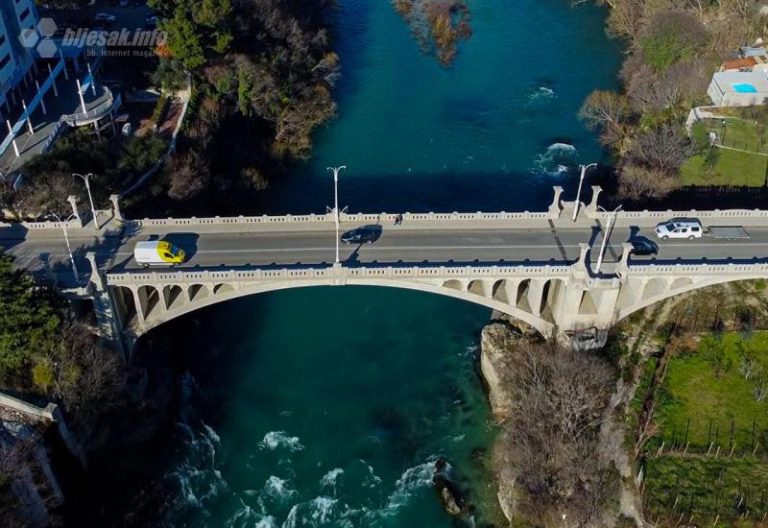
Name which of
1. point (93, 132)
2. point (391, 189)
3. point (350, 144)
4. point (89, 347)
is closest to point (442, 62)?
point (350, 144)

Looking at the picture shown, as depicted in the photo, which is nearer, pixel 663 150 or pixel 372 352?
pixel 372 352

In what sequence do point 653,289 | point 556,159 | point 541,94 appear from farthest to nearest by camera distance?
point 541,94
point 556,159
point 653,289

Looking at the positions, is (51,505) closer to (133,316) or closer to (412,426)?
(133,316)

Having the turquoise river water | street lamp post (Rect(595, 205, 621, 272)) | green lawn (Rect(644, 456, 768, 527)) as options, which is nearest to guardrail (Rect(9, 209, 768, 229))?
street lamp post (Rect(595, 205, 621, 272))

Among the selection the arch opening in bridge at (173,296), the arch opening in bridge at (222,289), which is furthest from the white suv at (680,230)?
the arch opening in bridge at (173,296)

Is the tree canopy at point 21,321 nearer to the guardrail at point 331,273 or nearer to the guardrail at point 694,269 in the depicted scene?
Answer: the guardrail at point 331,273

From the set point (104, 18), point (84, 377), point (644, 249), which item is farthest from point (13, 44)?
point (644, 249)

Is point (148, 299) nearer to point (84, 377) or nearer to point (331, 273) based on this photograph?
point (84, 377)
